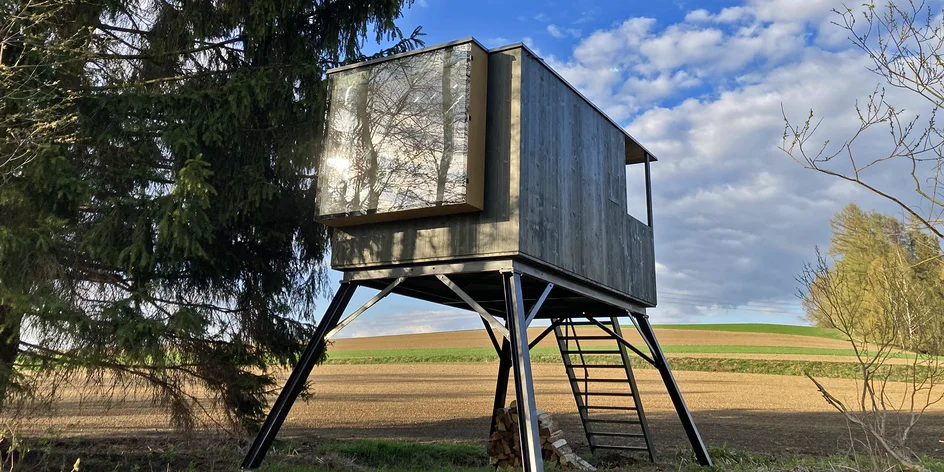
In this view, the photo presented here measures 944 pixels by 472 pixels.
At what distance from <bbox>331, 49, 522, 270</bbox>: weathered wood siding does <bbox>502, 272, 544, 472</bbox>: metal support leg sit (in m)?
0.45

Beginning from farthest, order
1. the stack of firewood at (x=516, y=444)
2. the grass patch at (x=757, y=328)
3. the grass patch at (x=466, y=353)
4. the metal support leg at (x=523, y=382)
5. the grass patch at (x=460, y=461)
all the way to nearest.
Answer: the grass patch at (x=757, y=328) < the grass patch at (x=466, y=353) < the stack of firewood at (x=516, y=444) < the grass patch at (x=460, y=461) < the metal support leg at (x=523, y=382)

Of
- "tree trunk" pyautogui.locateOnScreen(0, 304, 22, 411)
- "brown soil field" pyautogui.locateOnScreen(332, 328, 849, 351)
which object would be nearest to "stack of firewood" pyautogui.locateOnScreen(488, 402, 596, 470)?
"tree trunk" pyautogui.locateOnScreen(0, 304, 22, 411)

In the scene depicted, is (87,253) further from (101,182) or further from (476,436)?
(476,436)

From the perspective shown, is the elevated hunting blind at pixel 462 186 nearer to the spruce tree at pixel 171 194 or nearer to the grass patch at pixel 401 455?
the spruce tree at pixel 171 194

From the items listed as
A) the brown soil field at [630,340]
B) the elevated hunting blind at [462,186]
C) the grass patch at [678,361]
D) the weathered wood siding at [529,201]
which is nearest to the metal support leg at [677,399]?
the weathered wood siding at [529,201]

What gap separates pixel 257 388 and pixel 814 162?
753cm

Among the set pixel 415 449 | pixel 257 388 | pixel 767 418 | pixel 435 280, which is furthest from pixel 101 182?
pixel 767 418

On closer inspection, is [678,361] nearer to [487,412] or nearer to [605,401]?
A: [605,401]

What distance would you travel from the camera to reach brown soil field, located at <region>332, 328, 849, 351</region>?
40.8 meters

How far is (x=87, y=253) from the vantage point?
830 cm

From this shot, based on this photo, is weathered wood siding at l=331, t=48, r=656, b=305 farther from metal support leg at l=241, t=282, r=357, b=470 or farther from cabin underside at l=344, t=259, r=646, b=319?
metal support leg at l=241, t=282, r=357, b=470

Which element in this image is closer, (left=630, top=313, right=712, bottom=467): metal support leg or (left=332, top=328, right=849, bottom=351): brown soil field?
(left=630, top=313, right=712, bottom=467): metal support leg

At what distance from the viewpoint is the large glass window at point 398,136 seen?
6.95 metres

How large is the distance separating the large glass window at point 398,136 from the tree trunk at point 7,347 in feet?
11.4
